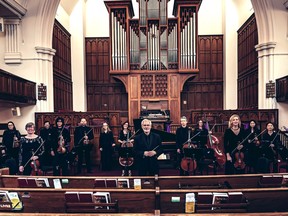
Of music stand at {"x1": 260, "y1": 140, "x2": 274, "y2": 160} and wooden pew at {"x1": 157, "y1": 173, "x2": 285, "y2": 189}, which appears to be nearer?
wooden pew at {"x1": 157, "y1": 173, "x2": 285, "y2": 189}

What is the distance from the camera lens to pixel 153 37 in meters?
13.5

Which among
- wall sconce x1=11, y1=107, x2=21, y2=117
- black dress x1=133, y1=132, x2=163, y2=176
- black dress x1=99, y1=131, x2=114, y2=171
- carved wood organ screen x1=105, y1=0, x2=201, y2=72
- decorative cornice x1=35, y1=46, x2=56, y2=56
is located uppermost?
carved wood organ screen x1=105, y1=0, x2=201, y2=72

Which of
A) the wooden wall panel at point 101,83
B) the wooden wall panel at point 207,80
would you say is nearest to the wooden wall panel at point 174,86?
the wooden wall panel at point 207,80

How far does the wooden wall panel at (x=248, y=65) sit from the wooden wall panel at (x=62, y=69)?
8.68 metres

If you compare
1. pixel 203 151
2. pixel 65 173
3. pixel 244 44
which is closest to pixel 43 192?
pixel 203 151

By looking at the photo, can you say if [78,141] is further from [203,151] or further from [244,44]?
[244,44]

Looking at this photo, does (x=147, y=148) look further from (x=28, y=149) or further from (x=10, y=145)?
(x=10, y=145)

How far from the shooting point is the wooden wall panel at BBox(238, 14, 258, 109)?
12.7 metres

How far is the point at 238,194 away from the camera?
2.94m

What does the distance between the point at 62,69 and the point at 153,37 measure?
459 centimetres

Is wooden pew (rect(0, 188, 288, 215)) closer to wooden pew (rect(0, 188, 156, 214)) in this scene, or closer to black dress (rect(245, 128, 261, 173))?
wooden pew (rect(0, 188, 156, 214))

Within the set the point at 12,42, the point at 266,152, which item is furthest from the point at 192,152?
the point at 12,42

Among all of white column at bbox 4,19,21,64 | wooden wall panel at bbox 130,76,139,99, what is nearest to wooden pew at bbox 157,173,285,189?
white column at bbox 4,19,21,64

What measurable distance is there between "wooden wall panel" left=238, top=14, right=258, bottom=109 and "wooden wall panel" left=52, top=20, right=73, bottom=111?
28.5ft
